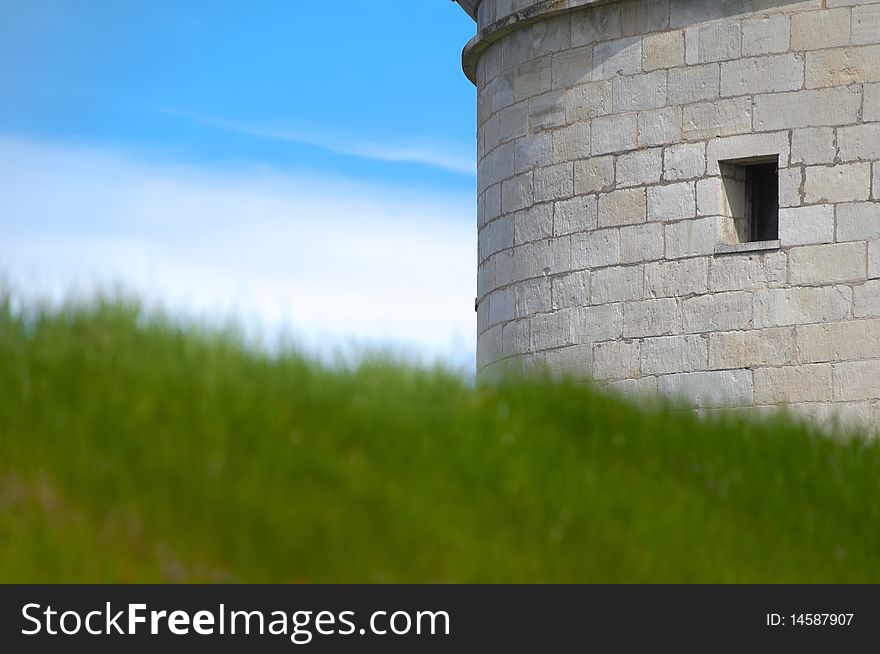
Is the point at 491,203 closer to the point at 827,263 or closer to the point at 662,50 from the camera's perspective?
the point at 662,50

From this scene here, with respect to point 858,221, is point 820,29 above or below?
above

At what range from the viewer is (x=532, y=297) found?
11953 millimetres

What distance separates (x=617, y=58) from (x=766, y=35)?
1.20 m

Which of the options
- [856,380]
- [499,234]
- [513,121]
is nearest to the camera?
[856,380]

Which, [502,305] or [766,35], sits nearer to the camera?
[766,35]

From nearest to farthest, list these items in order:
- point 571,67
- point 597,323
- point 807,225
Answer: point 807,225 → point 597,323 → point 571,67

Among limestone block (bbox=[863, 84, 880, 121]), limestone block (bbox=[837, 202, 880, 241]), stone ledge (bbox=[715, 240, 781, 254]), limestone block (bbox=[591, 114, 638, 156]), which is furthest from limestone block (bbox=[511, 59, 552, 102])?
limestone block (bbox=[837, 202, 880, 241])

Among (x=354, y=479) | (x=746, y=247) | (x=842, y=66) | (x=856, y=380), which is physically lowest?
Answer: (x=354, y=479)

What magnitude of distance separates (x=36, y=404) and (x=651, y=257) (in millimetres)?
6609

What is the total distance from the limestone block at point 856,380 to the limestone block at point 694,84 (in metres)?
2.31

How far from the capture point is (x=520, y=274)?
39.7ft

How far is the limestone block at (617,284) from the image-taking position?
11.3m

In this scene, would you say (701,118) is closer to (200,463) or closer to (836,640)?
(836,640)

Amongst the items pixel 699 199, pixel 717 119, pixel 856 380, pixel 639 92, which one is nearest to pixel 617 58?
pixel 639 92
